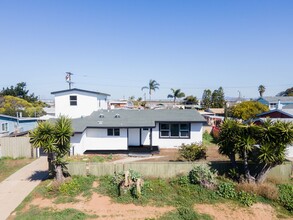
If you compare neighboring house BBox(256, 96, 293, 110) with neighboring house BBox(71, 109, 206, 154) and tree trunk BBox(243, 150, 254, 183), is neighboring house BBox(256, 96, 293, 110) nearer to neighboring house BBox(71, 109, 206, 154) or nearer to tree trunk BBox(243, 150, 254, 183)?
neighboring house BBox(71, 109, 206, 154)

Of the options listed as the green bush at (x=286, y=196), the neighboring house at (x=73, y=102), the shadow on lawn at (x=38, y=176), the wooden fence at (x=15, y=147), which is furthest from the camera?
the neighboring house at (x=73, y=102)

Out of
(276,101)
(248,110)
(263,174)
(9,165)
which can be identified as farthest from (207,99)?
(9,165)

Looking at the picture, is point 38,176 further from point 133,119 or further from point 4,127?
point 4,127

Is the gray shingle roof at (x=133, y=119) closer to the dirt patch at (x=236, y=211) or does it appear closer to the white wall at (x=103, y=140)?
the white wall at (x=103, y=140)

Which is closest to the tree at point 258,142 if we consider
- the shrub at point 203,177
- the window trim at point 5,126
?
the shrub at point 203,177

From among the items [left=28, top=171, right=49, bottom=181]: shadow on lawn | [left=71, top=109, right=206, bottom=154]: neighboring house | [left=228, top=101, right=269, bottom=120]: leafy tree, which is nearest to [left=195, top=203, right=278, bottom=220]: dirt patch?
[left=28, top=171, right=49, bottom=181]: shadow on lawn

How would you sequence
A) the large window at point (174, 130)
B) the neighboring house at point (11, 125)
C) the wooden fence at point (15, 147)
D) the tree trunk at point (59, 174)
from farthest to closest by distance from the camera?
the neighboring house at point (11, 125) → the large window at point (174, 130) → the wooden fence at point (15, 147) → the tree trunk at point (59, 174)

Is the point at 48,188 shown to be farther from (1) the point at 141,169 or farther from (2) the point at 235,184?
(2) the point at 235,184
